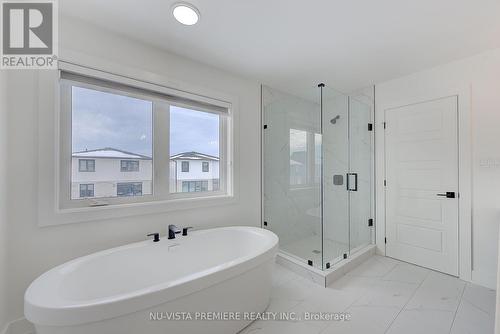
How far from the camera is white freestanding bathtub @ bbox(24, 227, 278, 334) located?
98cm

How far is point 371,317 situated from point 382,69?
2.59 meters

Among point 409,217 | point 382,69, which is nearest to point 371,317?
point 409,217

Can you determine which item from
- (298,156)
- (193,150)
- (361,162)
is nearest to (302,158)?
(298,156)

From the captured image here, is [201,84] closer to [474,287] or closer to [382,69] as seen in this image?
[382,69]

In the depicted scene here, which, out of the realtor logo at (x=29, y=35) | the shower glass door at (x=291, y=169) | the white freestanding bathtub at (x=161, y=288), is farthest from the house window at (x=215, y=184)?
the realtor logo at (x=29, y=35)

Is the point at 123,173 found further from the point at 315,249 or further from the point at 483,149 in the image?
the point at 483,149

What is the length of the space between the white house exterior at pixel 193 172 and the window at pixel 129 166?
1.08ft

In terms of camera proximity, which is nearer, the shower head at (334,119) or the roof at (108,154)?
the roof at (108,154)

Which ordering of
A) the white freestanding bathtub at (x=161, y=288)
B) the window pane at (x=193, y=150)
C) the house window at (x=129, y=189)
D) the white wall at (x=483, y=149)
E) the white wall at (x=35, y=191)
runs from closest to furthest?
the white freestanding bathtub at (x=161, y=288) < the white wall at (x=35, y=191) < the house window at (x=129, y=189) < the white wall at (x=483, y=149) < the window pane at (x=193, y=150)

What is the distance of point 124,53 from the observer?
1.88 meters

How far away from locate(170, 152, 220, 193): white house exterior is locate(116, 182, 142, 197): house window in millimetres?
309

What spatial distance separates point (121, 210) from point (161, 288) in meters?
0.98

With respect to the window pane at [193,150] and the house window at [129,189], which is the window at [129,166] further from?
the window pane at [193,150]

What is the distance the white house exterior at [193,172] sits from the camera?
225cm
